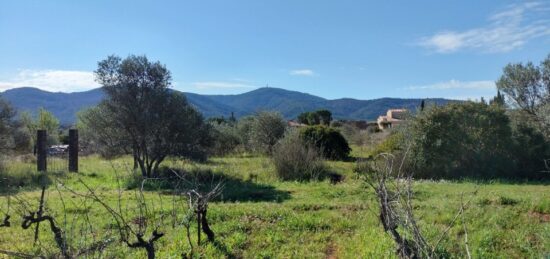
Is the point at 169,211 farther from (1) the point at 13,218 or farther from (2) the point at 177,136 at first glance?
(2) the point at 177,136

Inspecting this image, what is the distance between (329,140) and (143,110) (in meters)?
11.0

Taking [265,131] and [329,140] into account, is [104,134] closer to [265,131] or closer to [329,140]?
[329,140]

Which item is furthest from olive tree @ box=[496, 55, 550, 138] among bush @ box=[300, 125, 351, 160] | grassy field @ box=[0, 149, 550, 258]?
grassy field @ box=[0, 149, 550, 258]

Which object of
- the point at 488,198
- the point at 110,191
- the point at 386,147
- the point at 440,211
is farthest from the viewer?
the point at 386,147

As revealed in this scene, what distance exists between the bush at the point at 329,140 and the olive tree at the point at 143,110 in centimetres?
885

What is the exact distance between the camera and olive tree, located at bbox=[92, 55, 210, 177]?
15.8 metres

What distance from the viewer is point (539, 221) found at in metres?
8.18

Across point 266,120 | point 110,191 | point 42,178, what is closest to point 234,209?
point 110,191

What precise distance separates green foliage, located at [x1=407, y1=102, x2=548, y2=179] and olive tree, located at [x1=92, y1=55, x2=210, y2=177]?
8349mm

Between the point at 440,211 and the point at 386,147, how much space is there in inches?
453

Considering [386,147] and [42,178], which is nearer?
[42,178]

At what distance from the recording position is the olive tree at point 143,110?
15.8m

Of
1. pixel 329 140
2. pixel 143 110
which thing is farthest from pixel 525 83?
pixel 143 110

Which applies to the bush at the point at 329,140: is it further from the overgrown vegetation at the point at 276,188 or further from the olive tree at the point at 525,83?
the olive tree at the point at 525,83
